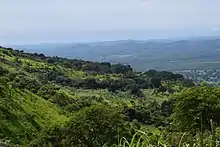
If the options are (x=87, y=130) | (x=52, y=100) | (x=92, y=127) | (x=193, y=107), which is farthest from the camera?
(x=52, y=100)

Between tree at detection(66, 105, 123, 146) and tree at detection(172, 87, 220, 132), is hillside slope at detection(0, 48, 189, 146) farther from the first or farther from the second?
tree at detection(172, 87, 220, 132)

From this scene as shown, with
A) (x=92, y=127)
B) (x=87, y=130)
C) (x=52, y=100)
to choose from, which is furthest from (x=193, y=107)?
(x=52, y=100)

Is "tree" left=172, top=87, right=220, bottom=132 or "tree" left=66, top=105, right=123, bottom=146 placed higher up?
"tree" left=172, top=87, right=220, bottom=132

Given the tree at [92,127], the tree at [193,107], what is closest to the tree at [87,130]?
the tree at [92,127]

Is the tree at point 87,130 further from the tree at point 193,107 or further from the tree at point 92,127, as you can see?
the tree at point 193,107

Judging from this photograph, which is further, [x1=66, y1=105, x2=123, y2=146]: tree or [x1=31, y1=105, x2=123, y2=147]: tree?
[x1=66, y1=105, x2=123, y2=146]: tree

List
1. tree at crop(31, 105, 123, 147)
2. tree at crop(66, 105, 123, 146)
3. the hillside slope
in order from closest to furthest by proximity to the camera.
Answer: tree at crop(31, 105, 123, 147), tree at crop(66, 105, 123, 146), the hillside slope

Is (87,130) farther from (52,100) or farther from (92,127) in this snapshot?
(52,100)

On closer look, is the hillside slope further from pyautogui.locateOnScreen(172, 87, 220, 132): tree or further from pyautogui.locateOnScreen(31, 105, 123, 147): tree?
pyautogui.locateOnScreen(172, 87, 220, 132): tree

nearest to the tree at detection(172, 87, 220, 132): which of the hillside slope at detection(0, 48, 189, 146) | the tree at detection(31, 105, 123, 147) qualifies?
the tree at detection(31, 105, 123, 147)

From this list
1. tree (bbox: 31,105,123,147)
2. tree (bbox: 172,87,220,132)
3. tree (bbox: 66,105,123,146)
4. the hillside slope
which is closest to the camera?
tree (bbox: 31,105,123,147)

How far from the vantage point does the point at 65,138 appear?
27625mm

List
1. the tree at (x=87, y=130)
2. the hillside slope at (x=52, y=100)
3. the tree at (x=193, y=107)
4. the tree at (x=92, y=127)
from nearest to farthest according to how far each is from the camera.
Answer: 1. the tree at (x=87, y=130)
2. the tree at (x=92, y=127)
3. the hillside slope at (x=52, y=100)
4. the tree at (x=193, y=107)

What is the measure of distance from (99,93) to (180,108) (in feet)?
137
